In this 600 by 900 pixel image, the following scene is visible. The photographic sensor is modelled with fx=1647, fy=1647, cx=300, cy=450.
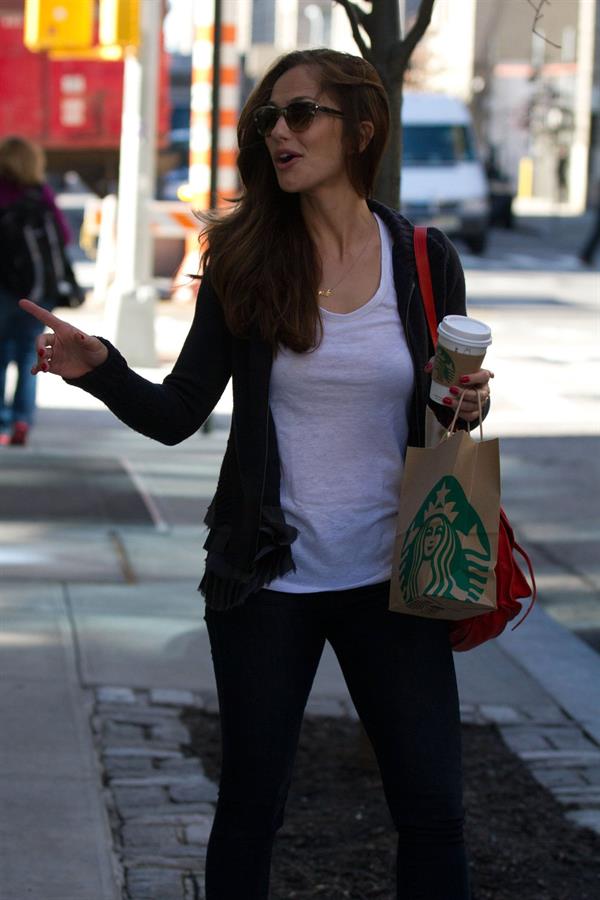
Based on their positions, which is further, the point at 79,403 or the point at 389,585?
the point at 79,403

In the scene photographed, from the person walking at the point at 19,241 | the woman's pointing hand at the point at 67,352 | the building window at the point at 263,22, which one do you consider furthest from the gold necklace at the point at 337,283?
the building window at the point at 263,22

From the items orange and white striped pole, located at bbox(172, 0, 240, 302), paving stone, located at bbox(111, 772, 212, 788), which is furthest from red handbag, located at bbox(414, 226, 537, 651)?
orange and white striped pole, located at bbox(172, 0, 240, 302)

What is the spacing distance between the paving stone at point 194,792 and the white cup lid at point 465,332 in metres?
1.94

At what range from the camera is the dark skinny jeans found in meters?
2.84

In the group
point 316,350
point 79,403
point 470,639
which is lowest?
point 79,403

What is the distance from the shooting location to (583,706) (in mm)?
5238

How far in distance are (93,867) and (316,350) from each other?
5.15 feet

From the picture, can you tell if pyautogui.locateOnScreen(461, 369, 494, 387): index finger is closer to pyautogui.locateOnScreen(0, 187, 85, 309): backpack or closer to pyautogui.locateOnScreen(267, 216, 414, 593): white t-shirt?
pyautogui.locateOnScreen(267, 216, 414, 593): white t-shirt

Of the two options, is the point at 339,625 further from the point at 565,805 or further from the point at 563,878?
the point at 565,805

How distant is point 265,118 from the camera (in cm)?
293

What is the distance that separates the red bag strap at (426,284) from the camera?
2969mm

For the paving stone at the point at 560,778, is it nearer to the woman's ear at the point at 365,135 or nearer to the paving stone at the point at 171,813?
the paving stone at the point at 171,813

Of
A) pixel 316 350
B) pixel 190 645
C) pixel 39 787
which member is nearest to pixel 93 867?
pixel 39 787

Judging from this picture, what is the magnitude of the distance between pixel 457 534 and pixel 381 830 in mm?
1651
